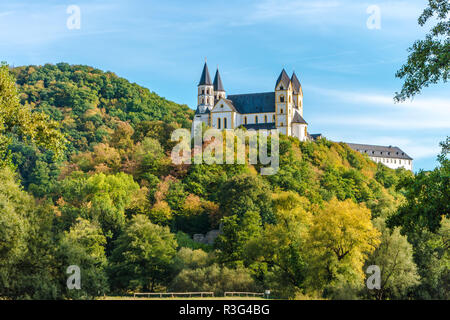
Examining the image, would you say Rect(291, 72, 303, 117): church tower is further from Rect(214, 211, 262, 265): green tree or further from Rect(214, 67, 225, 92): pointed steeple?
Rect(214, 211, 262, 265): green tree

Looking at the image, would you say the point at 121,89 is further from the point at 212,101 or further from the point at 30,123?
the point at 30,123

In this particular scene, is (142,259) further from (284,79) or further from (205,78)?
(205,78)

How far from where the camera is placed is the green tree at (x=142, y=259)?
4647 cm

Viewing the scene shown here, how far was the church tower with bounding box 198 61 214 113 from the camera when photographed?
9131 centimetres

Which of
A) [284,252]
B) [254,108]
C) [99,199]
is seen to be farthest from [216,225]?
[254,108]

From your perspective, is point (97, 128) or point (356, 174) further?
point (97, 128)

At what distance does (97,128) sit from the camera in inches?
4176

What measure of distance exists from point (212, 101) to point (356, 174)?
2578 centimetres

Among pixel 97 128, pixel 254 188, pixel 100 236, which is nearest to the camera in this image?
pixel 100 236
